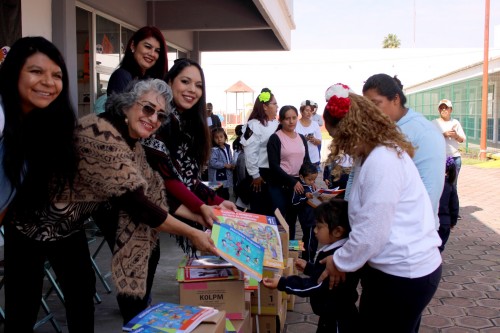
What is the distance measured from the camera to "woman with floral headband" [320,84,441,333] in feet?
7.89

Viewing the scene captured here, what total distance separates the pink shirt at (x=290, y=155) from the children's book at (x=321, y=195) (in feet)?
1.45

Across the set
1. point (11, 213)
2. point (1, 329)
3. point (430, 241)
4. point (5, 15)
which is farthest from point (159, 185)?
point (5, 15)

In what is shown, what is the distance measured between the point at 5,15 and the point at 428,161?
15.4 ft

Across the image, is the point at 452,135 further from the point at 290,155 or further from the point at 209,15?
the point at 209,15

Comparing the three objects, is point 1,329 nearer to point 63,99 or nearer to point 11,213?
point 11,213

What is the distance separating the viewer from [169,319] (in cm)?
264

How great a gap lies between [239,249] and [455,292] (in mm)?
3551

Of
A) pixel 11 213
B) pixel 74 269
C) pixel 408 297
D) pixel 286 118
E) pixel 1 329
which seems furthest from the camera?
pixel 286 118

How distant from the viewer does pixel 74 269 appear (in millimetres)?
2900

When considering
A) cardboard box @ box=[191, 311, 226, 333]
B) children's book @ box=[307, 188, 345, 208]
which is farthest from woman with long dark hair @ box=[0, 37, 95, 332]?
children's book @ box=[307, 188, 345, 208]

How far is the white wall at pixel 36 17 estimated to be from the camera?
5.84m

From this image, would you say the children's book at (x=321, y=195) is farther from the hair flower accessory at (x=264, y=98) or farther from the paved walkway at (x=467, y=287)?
the hair flower accessory at (x=264, y=98)

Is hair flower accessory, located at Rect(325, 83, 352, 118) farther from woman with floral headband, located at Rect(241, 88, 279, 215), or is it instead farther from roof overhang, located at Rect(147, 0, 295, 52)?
roof overhang, located at Rect(147, 0, 295, 52)

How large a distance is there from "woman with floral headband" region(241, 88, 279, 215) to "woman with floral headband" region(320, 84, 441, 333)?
3778mm
